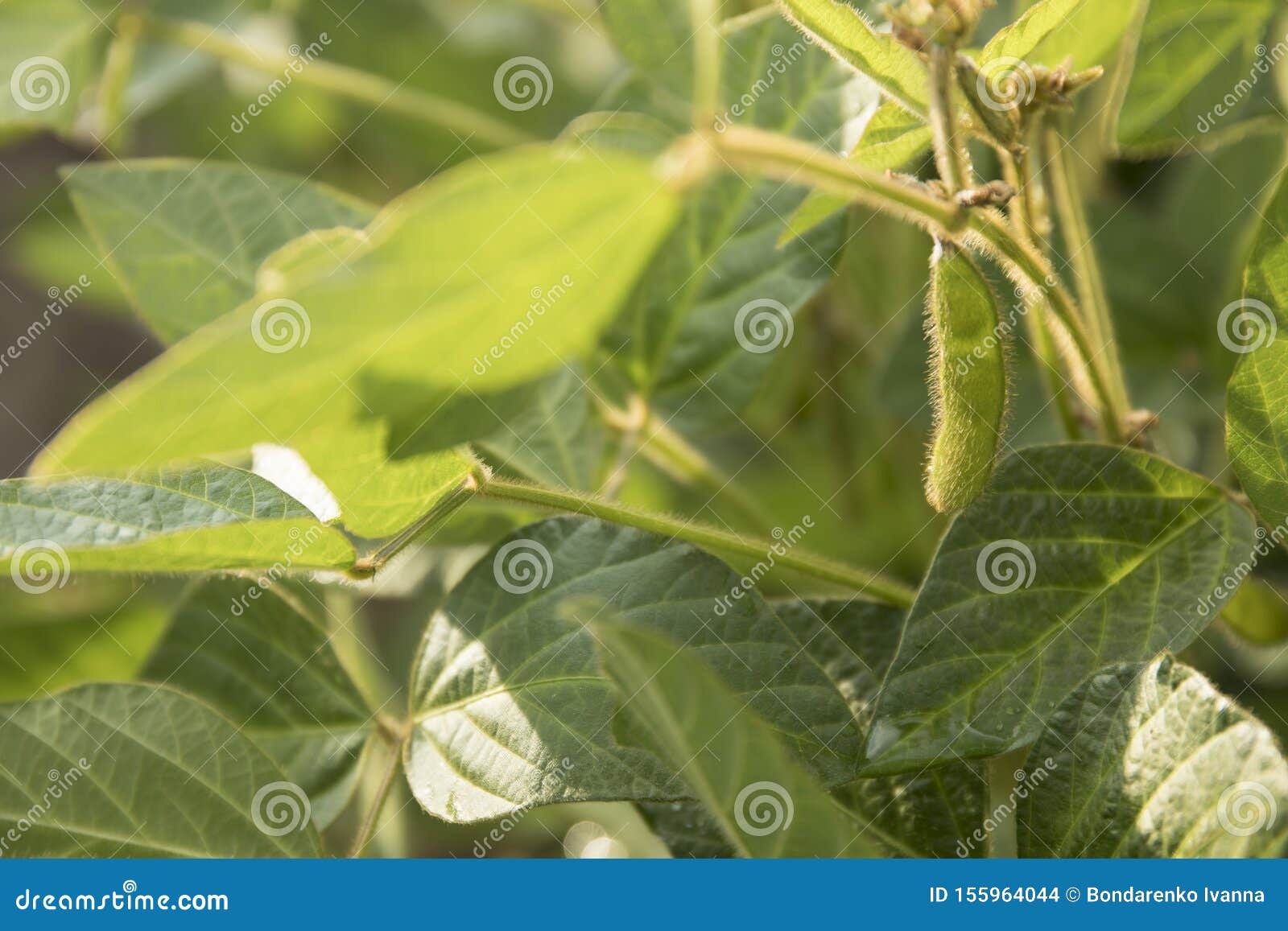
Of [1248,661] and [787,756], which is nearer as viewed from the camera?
[787,756]

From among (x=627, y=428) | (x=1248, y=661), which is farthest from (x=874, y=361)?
(x=1248, y=661)

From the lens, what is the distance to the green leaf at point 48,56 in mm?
1077

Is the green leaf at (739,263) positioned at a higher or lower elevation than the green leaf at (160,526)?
higher

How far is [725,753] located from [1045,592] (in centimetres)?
25

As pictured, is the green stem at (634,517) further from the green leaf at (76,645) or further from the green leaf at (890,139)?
the green leaf at (76,645)

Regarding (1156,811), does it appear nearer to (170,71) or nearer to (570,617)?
(570,617)

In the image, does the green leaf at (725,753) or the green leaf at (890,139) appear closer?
the green leaf at (725,753)

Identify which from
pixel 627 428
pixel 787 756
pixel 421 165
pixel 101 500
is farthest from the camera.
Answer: pixel 421 165

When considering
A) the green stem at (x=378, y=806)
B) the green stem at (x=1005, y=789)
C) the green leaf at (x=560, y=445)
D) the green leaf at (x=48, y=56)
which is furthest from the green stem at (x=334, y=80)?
the green stem at (x=1005, y=789)

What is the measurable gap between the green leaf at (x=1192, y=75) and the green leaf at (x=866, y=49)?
9.0 inches

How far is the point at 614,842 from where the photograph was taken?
1.02m

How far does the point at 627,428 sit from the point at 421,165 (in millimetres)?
674

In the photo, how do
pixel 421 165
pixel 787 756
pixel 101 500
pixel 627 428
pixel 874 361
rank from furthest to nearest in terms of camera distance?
pixel 421 165
pixel 874 361
pixel 627 428
pixel 101 500
pixel 787 756

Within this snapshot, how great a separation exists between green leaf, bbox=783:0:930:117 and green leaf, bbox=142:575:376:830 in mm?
516
